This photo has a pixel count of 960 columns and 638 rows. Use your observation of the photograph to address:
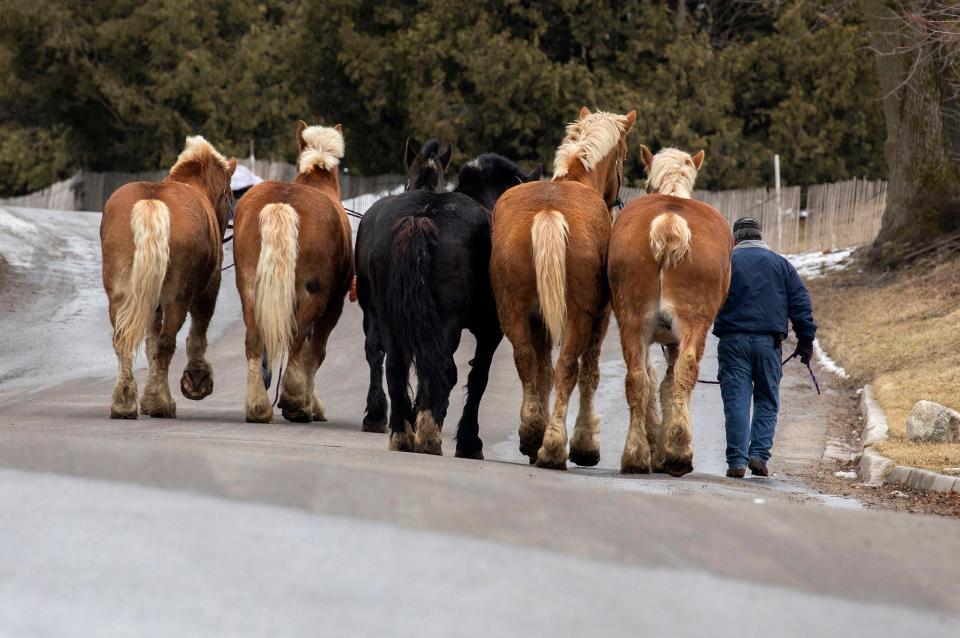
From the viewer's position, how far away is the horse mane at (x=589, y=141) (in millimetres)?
10508

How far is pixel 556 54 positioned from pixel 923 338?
984 inches

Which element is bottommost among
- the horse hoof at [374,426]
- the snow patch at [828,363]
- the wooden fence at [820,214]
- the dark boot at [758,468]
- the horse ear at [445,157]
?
the dark boot at [758,468]

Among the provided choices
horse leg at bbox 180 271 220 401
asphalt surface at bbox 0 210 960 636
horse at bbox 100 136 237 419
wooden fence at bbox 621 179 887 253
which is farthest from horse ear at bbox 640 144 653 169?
wooden fence at bbox 621 179 887 253

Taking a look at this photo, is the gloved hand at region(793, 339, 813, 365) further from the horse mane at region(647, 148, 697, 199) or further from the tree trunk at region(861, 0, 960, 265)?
the tree trunk at region(861, 0, 960, 265)

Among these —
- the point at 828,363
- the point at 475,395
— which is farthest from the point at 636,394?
the point at 828,363

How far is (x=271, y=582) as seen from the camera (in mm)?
4777

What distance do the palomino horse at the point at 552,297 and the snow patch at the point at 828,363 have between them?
7295mm

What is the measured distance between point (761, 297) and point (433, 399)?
9.12 ft

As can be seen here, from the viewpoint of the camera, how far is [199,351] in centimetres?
1243

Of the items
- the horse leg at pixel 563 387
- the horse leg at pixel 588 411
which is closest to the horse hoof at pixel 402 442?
the horse leg at pixel 563 387

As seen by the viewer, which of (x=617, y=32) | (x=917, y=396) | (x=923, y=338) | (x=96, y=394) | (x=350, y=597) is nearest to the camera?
(x=350, y=597)

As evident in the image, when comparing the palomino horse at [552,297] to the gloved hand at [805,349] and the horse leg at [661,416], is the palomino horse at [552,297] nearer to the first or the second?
the horse leg at [661,416]

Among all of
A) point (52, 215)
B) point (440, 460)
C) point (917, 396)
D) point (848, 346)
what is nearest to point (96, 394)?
point (440, 460)

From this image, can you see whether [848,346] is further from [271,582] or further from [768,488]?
[271,582]
